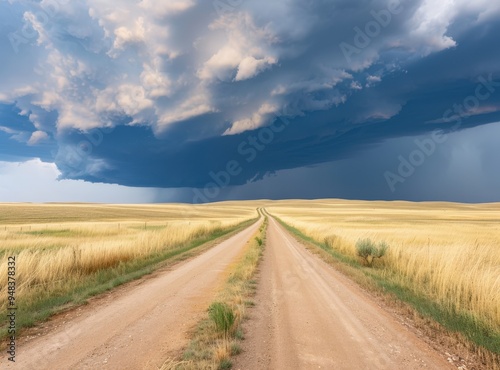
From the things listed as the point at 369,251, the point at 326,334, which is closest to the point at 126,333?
the point at 326,334

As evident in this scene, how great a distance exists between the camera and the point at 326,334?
Answer: 700cm

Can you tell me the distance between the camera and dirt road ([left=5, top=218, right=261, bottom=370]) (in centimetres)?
559

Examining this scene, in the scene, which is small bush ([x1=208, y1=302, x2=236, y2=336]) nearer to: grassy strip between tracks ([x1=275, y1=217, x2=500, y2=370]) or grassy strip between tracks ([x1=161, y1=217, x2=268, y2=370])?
grassy strip between tracks ([x1=161, y1=217, x2=268, y2=370])

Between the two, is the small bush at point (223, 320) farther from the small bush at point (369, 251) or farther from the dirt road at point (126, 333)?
the small bush at point (369, 251)

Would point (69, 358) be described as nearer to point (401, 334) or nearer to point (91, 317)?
point (91, 317)

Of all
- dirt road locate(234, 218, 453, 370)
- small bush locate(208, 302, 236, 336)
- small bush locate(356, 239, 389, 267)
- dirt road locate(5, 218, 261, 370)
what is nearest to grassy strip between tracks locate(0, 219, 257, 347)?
dirt road locate(5, 218, 261, 370)

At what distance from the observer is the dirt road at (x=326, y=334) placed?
5645 millimetres

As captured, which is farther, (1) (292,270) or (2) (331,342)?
(1) (292,270)

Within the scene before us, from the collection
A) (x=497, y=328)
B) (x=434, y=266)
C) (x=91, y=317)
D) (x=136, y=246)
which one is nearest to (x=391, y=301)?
(x=497, y=328)

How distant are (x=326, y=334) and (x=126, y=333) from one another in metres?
4.55

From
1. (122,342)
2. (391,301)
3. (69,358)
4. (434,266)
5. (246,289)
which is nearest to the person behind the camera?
(69,358)

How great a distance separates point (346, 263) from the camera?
17.7 m

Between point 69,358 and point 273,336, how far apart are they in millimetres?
4040

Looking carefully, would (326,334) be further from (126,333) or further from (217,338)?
(126,333)
